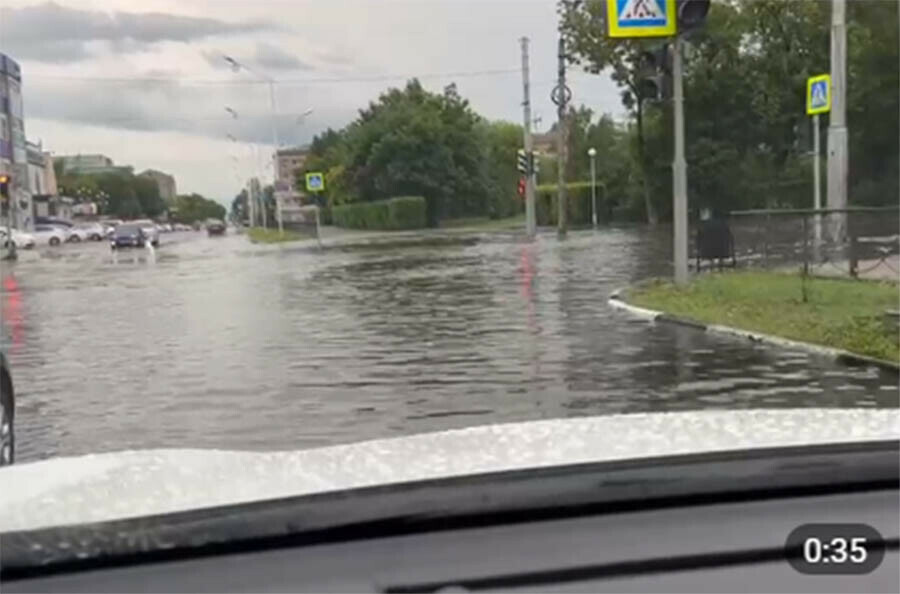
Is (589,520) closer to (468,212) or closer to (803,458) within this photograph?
(803,458)

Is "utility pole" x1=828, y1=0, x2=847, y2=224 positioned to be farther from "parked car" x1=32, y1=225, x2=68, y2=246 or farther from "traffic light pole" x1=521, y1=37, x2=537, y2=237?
"parked car" x1=32, y1=225, x2=68, y2=246

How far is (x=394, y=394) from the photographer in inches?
411

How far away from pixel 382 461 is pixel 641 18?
1595 centimetres

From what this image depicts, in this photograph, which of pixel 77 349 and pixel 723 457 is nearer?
pixel 723 457

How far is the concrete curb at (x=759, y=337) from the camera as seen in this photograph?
11.1 m

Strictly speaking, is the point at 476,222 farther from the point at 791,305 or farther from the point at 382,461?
the point at 382,461

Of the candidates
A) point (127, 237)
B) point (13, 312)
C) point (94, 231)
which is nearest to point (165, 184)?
point (94, 231)

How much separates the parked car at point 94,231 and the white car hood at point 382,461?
87518 millimetres

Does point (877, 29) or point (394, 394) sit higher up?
point (877, 29)

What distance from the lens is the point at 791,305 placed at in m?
16.4

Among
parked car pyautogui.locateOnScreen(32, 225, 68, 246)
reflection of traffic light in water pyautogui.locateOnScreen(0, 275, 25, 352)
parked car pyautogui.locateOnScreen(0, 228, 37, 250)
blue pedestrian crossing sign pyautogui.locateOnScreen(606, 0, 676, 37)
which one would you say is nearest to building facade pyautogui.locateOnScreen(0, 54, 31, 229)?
parked car pyautogui.locateOnScreen(0, 228, 37, 250)

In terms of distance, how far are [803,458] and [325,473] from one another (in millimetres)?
996

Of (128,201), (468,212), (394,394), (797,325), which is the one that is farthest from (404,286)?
(128,201)

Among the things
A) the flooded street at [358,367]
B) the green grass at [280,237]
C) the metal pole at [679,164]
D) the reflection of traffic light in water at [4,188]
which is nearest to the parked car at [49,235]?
the green grass at [280,237]
